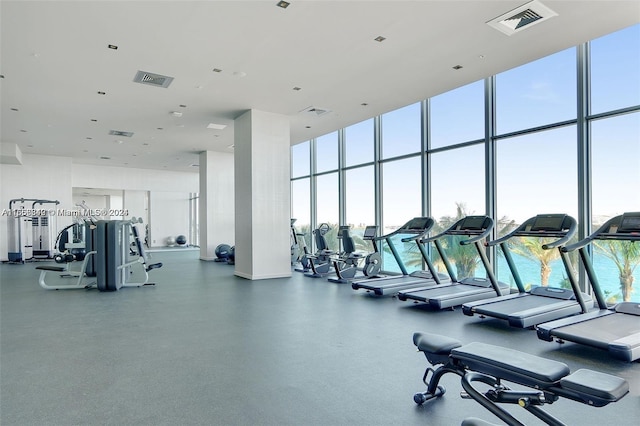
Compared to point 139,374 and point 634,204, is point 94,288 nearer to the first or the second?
point 139,374

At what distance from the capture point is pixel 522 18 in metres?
4.50

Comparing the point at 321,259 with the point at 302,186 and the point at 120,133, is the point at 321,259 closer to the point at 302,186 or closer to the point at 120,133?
the point at 302,186

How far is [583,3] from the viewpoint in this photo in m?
4.18

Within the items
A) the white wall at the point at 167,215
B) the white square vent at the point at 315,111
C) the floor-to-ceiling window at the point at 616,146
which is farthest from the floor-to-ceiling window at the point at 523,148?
the white wall at the point at 167,215

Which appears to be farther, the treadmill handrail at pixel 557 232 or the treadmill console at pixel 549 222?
the treadmill console at pixel 549 222

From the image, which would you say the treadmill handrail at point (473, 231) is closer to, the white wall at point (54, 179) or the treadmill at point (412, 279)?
the treadmill at point (412, 279)

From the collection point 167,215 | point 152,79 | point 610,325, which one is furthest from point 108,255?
point 167,215

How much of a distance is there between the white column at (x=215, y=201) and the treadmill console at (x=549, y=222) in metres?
9.79

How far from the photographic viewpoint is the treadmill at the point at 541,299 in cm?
440

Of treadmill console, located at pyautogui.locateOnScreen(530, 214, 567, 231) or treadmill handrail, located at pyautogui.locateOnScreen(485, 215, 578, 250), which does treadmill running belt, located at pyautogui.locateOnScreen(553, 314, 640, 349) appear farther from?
treadmill console, located at pyautogui.locateOnScreen(530, 214, 567, 231)

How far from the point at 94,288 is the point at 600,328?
7.81 m

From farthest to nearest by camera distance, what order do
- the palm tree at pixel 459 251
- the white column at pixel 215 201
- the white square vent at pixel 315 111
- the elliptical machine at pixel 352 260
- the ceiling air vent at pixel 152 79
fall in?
the white column at pixel 215 201 < the white square vent at pixel 315 111 < the elliptical machine at pixel 352 260 < the palm tree at pixel 459 251 < the ceiling air vent at pixel 152 79

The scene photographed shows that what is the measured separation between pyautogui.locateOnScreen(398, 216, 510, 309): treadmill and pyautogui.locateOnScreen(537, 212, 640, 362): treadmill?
130cm

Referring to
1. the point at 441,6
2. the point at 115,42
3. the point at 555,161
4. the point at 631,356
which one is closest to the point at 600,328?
the point at 631,356
